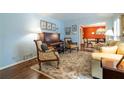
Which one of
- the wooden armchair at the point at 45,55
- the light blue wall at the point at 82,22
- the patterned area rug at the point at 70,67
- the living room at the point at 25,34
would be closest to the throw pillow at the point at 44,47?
the wooden armchair at the point at 45,55

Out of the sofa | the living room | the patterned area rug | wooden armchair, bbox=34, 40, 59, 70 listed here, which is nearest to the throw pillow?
wooden armchair, bbox=34, 40, 59, 70

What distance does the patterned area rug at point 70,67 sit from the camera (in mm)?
2321

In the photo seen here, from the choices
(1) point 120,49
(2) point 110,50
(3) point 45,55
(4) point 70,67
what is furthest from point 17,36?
(1) point 120,49

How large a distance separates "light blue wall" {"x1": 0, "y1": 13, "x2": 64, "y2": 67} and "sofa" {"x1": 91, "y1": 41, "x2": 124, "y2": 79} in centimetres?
93

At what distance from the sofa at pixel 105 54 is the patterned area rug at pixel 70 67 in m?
0.20

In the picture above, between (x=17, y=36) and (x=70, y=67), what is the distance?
1459 mm

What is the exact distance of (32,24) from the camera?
2.41 m

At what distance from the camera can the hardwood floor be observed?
225 cm

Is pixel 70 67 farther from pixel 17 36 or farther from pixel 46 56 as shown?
pixel 17 36

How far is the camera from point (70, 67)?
2666mm

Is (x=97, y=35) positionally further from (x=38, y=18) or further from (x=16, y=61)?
(x=16, y=61)
